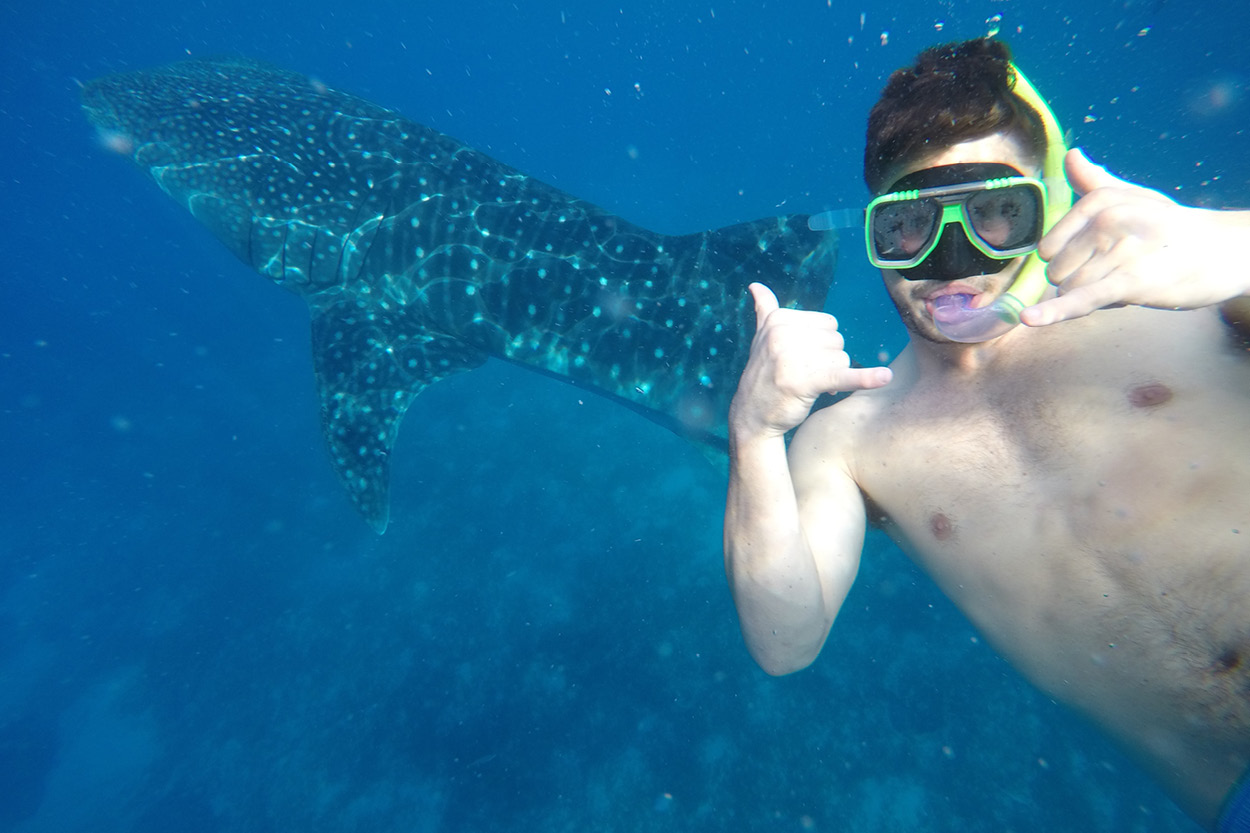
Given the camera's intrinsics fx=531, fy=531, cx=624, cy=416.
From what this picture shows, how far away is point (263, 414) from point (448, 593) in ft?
34.8

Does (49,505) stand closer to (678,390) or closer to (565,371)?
(565,371)

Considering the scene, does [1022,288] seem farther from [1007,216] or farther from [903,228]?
[903,228]

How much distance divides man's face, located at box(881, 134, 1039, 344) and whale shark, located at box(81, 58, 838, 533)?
10.2 ft

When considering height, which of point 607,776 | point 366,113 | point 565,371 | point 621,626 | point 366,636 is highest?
point 366,113

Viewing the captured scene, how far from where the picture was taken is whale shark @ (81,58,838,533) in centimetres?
538

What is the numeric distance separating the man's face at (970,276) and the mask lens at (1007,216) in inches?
3.1

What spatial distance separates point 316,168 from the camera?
6301mm

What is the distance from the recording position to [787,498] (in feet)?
6.68

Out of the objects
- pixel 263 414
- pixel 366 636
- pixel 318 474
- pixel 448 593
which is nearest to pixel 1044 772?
pixel 448 593

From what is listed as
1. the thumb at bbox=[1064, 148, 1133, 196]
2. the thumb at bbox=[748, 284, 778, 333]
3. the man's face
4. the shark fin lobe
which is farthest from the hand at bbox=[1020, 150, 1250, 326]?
the shark fin lobe

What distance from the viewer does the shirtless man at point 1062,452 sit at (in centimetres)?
154

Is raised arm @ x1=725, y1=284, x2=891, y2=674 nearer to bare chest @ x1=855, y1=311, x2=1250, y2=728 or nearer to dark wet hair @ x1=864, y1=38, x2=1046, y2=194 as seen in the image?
bare chest @ x1=855, y1=311, x2=1250, y2=728

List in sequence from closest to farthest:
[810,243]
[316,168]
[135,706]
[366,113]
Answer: [810,243] < [316,168] < [366,113] < [135,706]

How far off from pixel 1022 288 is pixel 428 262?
5732 millimetres
